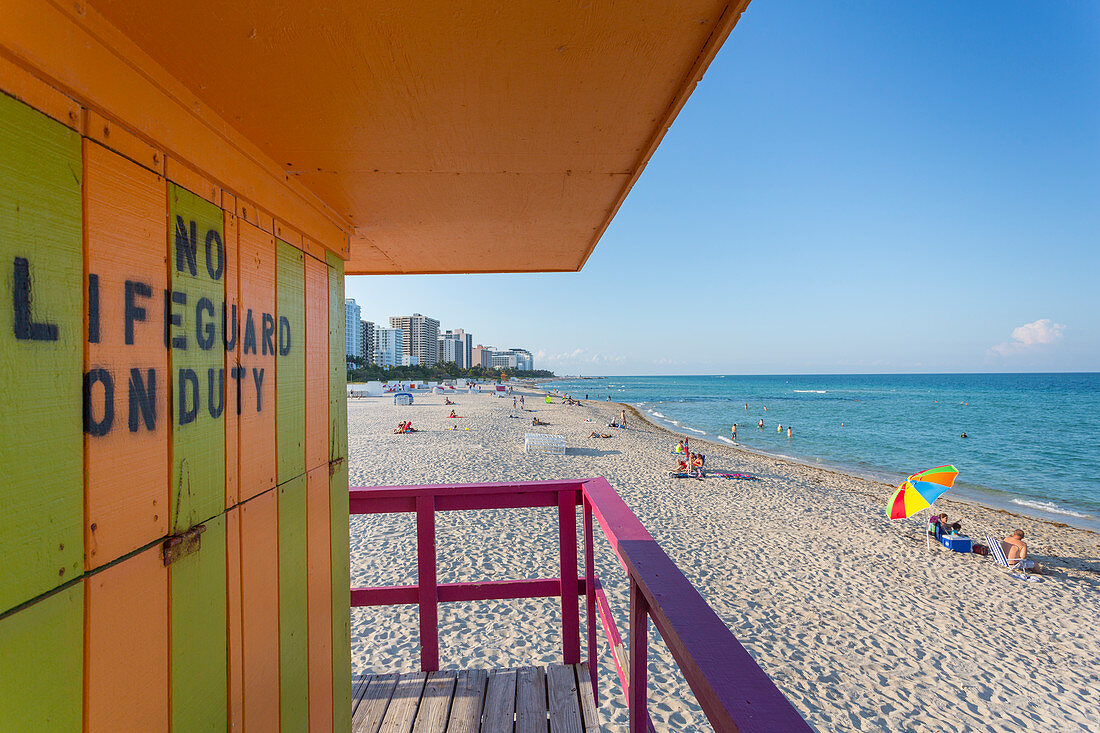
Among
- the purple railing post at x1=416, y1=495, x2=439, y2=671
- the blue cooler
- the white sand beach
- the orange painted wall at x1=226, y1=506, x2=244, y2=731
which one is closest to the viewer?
the orange painted wall at x1=226, y1=506, x2=244, y2=731

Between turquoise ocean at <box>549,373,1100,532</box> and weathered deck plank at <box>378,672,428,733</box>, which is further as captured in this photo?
turquoise ocean at <box>549,373,1100,532</box>

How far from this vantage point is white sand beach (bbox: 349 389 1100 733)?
4723 mm

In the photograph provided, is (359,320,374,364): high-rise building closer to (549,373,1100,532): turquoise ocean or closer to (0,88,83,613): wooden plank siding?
(549,373,1100,532): turquoise ocean

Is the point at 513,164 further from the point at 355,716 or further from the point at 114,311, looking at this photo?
the point at 355,716

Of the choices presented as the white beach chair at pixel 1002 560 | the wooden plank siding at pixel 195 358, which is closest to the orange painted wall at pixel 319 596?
the wooden plank siding at pixel 195 358

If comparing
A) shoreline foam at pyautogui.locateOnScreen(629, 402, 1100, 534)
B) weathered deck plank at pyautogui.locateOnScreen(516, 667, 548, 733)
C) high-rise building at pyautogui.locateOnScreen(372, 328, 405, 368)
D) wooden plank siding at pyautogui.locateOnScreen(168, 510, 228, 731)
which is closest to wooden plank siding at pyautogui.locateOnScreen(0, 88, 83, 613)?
wooden plank siding at pyautogui.locateOnScreen(168, 510, 228, 731)

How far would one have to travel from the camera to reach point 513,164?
4.99ft

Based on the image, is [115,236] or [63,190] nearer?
[63,190]

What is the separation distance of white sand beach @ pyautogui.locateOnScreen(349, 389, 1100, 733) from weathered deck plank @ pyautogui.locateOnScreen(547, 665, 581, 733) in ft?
7.96

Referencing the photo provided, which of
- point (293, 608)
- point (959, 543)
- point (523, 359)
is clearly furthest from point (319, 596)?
Result: point (523, 359)

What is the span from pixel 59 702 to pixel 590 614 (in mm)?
1992

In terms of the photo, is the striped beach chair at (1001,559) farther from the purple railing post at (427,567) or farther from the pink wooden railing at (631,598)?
the purple railing post at (427,567)

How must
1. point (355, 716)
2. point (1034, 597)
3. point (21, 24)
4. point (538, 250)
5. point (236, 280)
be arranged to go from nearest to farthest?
point (21, 24)
point (236, 280)
point (355, 716)
point (538, 250)
point (1034, 597)

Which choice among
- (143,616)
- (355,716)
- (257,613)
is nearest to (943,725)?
(355,716)
